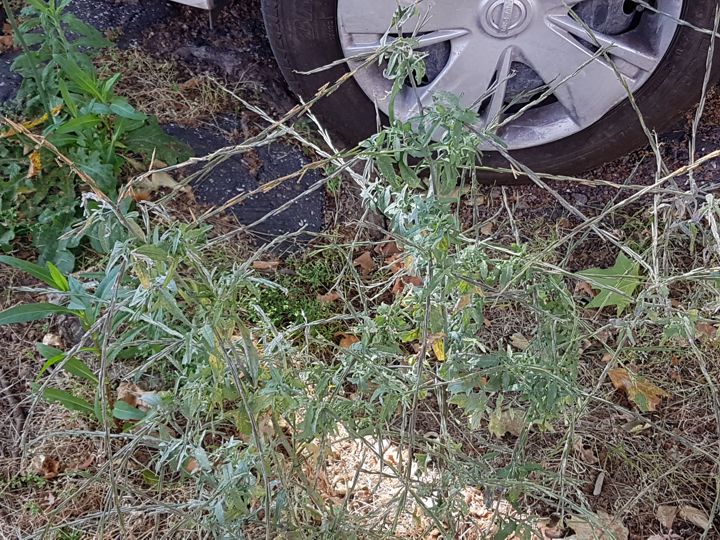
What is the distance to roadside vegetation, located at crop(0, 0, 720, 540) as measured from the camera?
1.29 m

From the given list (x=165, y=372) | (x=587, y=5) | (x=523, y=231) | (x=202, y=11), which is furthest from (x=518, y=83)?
(x=165, y=372)

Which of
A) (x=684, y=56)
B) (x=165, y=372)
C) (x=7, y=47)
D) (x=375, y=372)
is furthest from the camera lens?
(x=7, y=47)

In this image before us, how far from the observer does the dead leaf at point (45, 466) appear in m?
2.24

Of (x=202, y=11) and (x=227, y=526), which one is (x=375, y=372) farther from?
(x=202, y=11)

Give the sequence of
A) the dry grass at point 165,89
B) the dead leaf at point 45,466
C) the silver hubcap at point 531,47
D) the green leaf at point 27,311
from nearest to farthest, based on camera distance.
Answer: the green leaf at point 27,311, the dead leaf at point 45,466, the silver hubcap at point 531,47, the dry grass at point 165,89

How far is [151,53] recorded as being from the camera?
3.24 metres

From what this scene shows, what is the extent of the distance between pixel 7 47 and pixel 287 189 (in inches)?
54.9

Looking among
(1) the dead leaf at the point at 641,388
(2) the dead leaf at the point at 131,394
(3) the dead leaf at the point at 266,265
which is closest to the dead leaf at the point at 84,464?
(2) the dead leaf at the point at 131,394

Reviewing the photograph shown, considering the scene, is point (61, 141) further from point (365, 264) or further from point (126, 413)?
point (365, 264)

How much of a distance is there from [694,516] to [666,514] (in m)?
0.08

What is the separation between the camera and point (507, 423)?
7.65 ft

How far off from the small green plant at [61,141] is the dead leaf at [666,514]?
6.53 ft

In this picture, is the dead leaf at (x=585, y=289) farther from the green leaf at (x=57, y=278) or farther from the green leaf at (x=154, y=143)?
the green leaf at (x=57, y=278)

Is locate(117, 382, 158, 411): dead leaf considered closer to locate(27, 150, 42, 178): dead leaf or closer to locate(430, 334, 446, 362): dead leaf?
locate(27, 150, 42, 178): dead leaf
